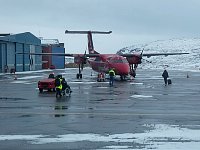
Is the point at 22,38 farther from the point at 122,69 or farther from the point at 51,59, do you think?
the point at 122,69

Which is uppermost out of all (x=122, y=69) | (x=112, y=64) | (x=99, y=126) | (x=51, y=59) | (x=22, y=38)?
(x=22, y=38)

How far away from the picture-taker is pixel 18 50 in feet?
271

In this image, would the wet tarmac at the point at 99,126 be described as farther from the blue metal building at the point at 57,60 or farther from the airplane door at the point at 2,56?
the blue metal building at the point at 57,60

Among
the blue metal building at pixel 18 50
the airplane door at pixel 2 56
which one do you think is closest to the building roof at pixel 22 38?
the blue metal building at pixel 18 50

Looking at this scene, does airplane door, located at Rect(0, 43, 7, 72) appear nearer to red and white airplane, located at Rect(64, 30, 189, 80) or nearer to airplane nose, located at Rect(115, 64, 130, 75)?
red and white airplane, located at Rect(64, 30, 189, 80)

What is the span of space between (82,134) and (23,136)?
5.16 feet

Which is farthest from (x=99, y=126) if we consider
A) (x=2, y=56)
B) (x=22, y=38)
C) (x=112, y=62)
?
(x=22, y=38)

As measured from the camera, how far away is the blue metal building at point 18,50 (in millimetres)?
73250

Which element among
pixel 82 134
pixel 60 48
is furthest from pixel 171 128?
pixel 60 48

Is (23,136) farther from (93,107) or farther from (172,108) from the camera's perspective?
(172,108)

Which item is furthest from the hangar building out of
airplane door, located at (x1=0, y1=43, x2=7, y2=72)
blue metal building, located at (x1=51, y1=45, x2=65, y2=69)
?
airplane door, located at (x1=0, y1=43, x2=7, y2=72)

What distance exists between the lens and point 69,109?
709 inches

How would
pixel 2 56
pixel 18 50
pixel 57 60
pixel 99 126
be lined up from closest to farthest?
pixel 99 126 → pixel 2 56 → pixel 18 50 → pixel 57 60

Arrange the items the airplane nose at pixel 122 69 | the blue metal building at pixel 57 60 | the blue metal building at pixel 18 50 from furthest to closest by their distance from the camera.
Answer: the blue metal building at pixel 57 60 → the blue metal building at pixel 18 50 → the airplane nose at pixel 122 69
